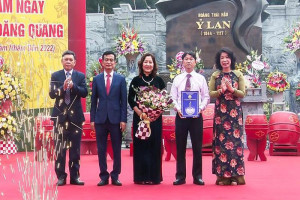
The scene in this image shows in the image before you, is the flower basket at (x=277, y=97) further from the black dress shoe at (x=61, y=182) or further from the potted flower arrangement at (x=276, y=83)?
the black dress shoe at (x=61, y=182)

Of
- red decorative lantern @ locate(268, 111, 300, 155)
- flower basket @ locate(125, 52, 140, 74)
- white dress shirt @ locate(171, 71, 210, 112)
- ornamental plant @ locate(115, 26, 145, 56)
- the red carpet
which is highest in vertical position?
Result: ornamental plant @ locate(115, 26, 145, 56)

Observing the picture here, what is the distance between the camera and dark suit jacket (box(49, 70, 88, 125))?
20.4ft

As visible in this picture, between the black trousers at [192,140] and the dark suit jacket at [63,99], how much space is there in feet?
3.37

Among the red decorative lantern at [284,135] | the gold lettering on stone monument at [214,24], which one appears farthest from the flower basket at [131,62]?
the red decorative lantern at [284,135]

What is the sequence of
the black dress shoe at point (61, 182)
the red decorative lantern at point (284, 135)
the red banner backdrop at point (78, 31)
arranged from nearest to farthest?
the black dress shoe at point (61, 182) → the red decorative lantern at point (284, 135) → the red banner backdrop at point (78, 31)

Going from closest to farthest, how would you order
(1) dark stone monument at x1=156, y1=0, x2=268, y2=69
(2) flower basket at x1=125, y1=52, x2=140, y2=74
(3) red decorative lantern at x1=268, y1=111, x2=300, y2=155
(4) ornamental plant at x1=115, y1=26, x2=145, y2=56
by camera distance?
(3) red decorative lantern at x1=268, y1=111, x2=300, y2=155 < (4) ornamental plant at x1=115, y1=26, x2=145, y2=56 < (2) flower basket at x1=125, y1=52, x2=140, y2=74 < (1) dark stone monument at x1=156, y1=0, x2=268, y2=69

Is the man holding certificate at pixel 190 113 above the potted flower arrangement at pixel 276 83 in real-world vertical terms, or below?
below

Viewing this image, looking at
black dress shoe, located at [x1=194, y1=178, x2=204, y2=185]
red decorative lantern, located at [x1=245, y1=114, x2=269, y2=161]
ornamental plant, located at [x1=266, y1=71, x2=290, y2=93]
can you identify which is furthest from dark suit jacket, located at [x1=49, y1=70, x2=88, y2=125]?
ornamental plant, located at [x1=266, y1=71, x2=290, y2=93]

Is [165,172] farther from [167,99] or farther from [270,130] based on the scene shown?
[270,130]

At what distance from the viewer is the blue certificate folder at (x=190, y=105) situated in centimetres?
630

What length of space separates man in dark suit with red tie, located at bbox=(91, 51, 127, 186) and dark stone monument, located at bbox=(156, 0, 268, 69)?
705cm

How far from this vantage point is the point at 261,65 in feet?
36.8

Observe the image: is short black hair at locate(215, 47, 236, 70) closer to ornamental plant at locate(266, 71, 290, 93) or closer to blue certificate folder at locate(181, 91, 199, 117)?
blue certificate folder at locate(181, 91, 199, 117)

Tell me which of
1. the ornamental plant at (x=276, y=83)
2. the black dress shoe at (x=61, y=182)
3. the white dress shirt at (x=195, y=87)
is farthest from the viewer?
the ornamental plant at (x=276, y=83)
